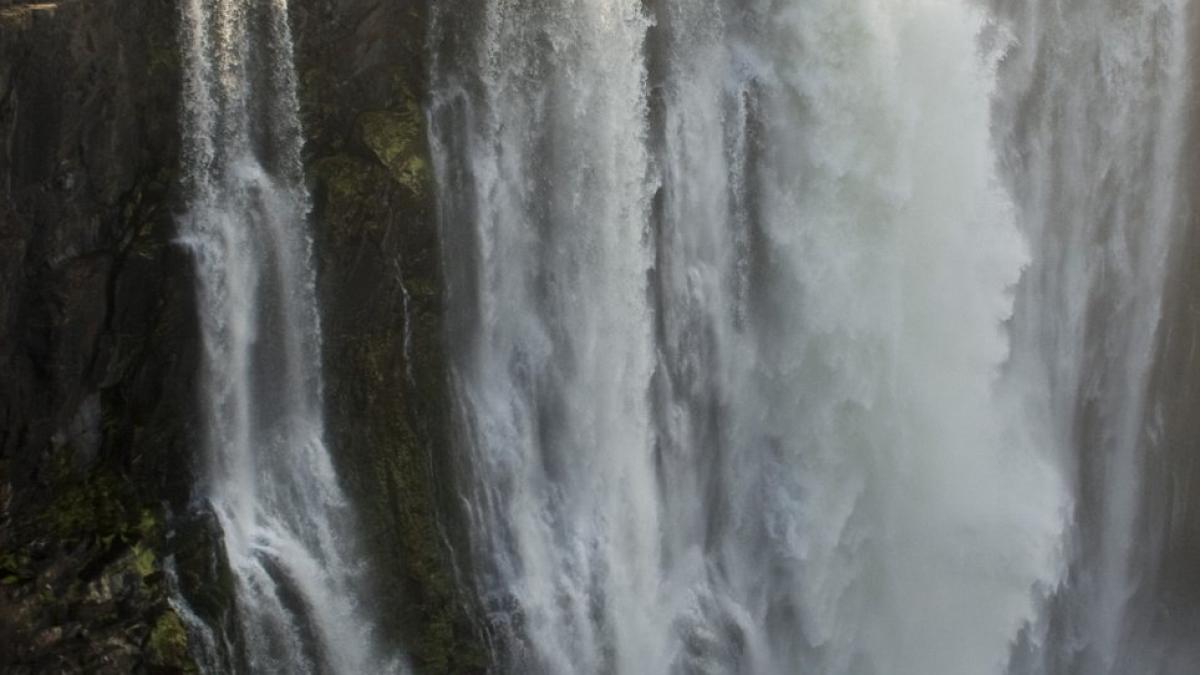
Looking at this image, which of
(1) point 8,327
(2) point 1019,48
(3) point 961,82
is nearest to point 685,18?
(3) point 961,82

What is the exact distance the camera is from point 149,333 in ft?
46.6

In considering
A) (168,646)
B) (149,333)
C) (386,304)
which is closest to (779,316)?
(386,304)

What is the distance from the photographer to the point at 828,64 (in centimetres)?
1661

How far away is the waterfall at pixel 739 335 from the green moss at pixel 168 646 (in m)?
2.97

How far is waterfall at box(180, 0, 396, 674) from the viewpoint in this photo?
46.3 ft

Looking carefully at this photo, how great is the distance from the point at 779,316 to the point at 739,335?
1.61 ft

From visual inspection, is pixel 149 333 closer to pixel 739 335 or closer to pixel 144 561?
pixel 144 561

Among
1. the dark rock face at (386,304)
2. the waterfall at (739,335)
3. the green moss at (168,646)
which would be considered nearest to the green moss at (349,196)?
the dark rock face at (386,304)

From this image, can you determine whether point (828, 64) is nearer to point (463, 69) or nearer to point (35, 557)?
point (463, 69)

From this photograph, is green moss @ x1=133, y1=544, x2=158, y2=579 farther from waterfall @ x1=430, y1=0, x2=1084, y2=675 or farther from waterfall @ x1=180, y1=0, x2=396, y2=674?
waterfall @ x1=430, y1=0, x2=1084, y2=675

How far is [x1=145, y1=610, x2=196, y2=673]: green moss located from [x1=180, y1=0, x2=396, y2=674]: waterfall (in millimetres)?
493

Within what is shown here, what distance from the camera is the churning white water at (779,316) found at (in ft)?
51.5

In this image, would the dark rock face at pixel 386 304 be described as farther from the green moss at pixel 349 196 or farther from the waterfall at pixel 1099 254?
the waterfall at pixel 1099 254

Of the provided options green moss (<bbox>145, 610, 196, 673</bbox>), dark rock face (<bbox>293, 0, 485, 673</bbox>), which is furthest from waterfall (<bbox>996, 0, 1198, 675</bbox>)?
Answer: green moss (<bbox>145, 610, 196, 673</bbox>)
